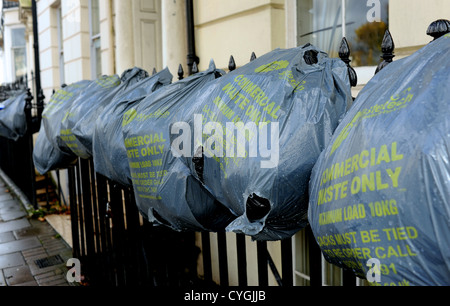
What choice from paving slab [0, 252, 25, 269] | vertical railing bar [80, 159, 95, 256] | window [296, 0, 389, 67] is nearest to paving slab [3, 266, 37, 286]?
paving slab [0, 252, 25, 269]

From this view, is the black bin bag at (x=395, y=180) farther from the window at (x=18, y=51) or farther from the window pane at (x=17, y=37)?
the window pane at (x=17, y=37)

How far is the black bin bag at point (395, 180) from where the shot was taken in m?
0.94

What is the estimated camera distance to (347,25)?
3129 millimetres

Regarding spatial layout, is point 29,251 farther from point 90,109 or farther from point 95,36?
point 95,36

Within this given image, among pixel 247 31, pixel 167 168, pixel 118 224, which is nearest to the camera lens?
pixel 167 168

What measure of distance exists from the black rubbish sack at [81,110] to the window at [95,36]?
4347 millimetres

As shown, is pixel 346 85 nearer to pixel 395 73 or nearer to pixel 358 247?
pixel 395 73

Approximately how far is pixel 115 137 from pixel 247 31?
1.84 metres

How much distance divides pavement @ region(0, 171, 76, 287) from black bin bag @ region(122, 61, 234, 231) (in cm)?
262

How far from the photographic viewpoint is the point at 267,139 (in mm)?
1415

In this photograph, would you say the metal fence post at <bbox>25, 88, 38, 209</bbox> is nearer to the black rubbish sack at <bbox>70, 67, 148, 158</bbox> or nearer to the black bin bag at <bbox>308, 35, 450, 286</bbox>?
the black rubbish sack at <bbox>70, 67, 148, 158</bbox>

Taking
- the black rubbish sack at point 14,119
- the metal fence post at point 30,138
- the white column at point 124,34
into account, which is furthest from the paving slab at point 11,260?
the white column at point 124,34

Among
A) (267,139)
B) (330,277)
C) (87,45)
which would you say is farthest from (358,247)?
(87,45)

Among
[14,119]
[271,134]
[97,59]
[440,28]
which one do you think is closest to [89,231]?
[271,134]
